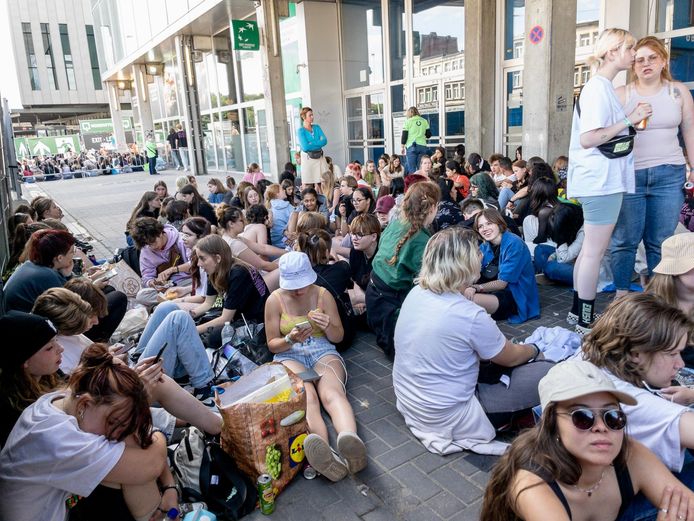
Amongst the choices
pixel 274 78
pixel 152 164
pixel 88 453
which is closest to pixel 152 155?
pixel 152 164

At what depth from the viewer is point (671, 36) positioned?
811 centimetres

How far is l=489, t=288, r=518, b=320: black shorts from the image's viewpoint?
5129 mm

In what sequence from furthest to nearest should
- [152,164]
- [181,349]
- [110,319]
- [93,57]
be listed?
[93,57] < [152,164] < [110,319] < [181,349]

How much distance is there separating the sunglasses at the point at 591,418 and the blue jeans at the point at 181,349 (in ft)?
10.0

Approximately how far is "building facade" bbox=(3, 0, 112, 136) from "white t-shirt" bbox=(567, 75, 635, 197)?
167ft

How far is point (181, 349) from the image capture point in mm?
4094

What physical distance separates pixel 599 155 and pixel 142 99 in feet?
109

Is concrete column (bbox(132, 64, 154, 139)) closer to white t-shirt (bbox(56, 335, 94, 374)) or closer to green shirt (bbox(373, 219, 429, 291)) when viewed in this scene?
green shirt (bbox(373, 219, 429, 291))

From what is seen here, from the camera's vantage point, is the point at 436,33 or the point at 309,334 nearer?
the point at 309,334

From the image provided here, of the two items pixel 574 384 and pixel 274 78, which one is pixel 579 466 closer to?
pixel 574 384

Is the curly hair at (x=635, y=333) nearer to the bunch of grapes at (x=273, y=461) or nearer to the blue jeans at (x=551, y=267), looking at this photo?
the bunch of grapes at (x=273, y=461)

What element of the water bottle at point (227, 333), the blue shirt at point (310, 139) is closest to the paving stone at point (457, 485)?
the water bottle at point (227, 333)

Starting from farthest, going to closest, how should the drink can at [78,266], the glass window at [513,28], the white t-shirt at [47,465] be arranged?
1. the glass window at [513,28]
2. the drink can at [78,266]
3. the white t-shirt at [47,465]

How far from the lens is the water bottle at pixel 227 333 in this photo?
4.59 meters
